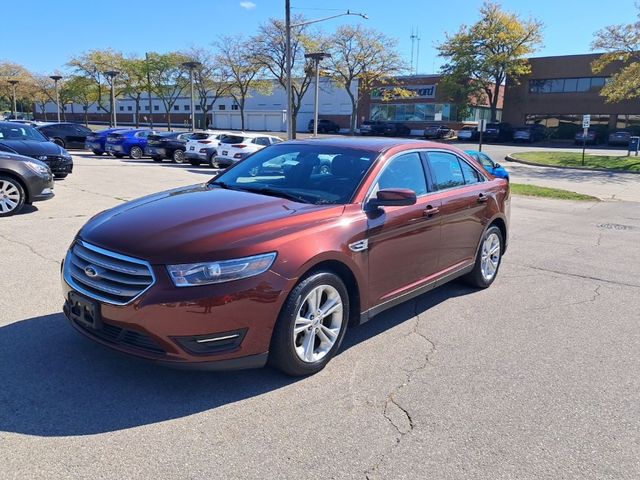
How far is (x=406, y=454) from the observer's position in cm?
284

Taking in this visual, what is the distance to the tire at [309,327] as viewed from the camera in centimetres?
339

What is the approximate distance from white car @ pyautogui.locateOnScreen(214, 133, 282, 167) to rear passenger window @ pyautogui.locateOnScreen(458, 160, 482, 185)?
51.1ft

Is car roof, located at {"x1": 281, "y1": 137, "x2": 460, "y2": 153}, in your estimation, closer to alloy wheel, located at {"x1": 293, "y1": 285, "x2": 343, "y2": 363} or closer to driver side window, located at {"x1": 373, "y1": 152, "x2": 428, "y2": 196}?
driver side window, located at {"x1": 373, "y1": 152, "x2": 428, "y2": 196}

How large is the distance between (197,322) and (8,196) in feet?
24.9

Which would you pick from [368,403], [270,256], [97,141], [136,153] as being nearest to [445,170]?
[270,256]

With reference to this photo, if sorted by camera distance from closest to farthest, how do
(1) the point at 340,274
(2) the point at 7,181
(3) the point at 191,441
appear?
(3) the point at 191,441 → (1) the point at 340,274 → (2) the point at 7,181

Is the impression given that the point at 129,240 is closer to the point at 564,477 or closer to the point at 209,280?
the point at 209,280

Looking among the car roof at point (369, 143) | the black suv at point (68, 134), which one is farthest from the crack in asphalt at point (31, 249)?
the black suv at point (68, 134)

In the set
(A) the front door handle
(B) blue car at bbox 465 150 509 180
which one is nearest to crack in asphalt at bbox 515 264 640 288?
(A) the front door handle

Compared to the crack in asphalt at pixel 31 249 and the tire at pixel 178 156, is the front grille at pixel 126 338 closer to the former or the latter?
the crack in asphalt at pixel 31 249

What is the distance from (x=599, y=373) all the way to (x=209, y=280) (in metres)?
2.96

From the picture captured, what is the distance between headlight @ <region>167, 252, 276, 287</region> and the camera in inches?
123

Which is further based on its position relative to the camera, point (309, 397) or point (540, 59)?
point (540, 59)

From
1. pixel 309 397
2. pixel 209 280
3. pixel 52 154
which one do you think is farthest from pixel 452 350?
pixel 52 154
